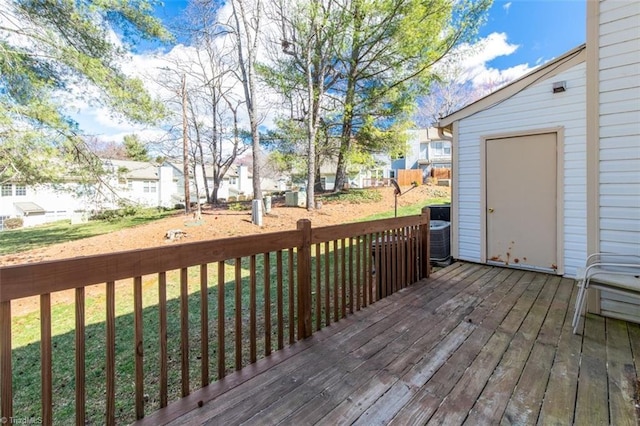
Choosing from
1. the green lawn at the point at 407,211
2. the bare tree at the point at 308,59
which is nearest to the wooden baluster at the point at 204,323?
the green lawn at the point at 407,211

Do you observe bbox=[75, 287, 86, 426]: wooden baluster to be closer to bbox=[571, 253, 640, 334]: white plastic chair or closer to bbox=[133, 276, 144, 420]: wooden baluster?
bbox=[133, 276, 144, 420]: wooden baluster

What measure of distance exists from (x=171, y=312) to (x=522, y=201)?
4.99m

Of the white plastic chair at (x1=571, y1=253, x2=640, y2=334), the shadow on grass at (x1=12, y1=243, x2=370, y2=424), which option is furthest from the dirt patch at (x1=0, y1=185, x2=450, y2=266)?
the white plastic chair at (x1=571, y1=253, x2=640, y2=334)

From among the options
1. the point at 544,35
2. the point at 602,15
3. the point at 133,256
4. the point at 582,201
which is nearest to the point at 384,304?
the point at 133,256

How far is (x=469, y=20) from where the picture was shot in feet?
29.6

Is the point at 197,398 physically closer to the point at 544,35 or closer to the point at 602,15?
the point at 602,15

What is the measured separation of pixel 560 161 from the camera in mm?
3959

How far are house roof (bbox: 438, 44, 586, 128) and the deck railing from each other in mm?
2190

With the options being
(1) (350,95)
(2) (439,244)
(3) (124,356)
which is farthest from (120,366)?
(1) (350,95)

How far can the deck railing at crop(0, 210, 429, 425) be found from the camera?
4.01 ft

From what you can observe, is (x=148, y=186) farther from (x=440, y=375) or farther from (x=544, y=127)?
(x=440, y=375)

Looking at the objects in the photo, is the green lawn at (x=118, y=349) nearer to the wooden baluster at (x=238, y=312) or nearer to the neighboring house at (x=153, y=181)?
the wooden baluster at (x=238, y=312)

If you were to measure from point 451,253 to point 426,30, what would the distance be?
300 inches

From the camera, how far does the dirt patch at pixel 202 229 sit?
720 cm
